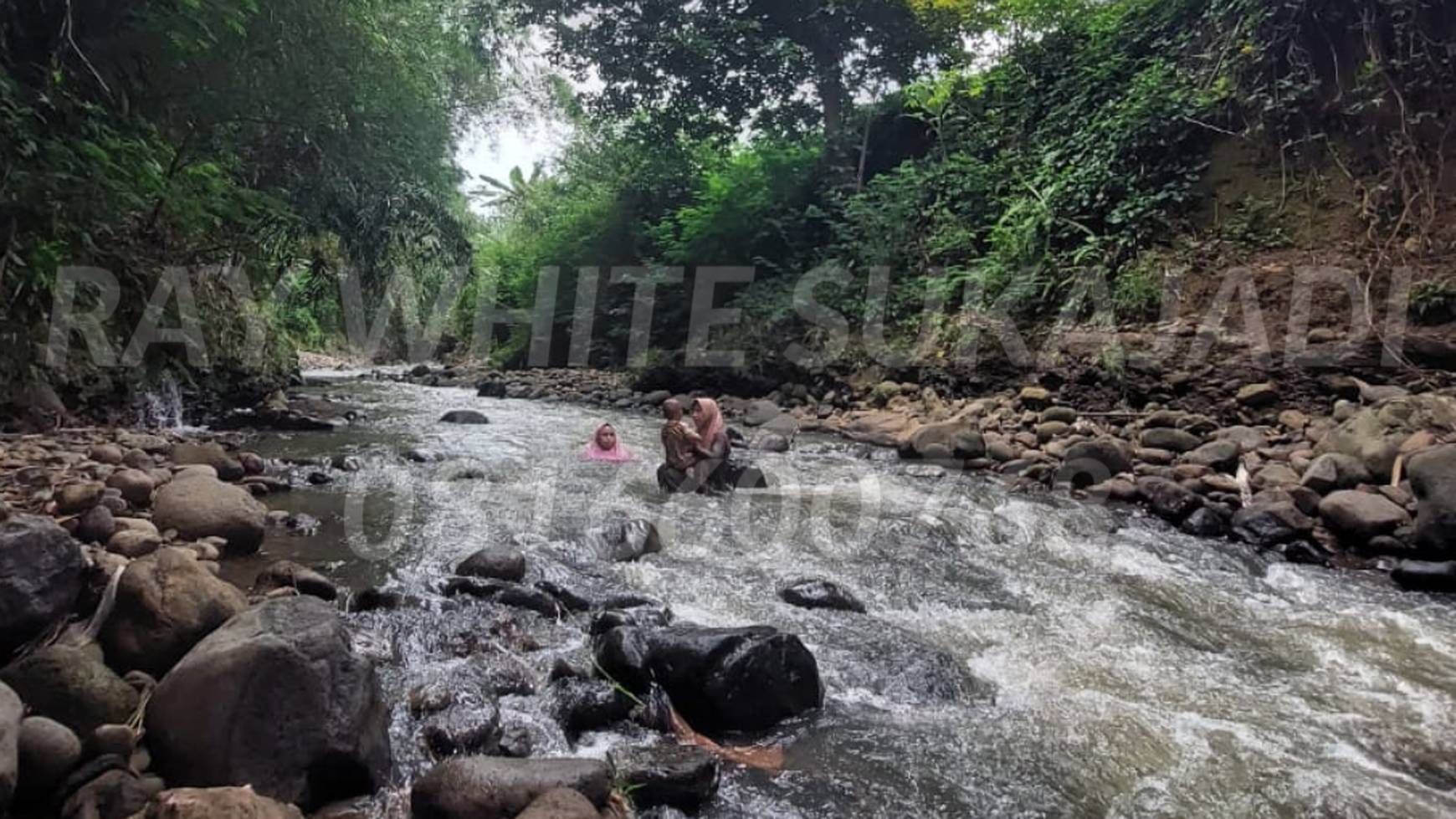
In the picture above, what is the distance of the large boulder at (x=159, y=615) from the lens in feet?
8.29

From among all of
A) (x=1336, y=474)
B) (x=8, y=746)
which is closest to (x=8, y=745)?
(x=8, y=746)

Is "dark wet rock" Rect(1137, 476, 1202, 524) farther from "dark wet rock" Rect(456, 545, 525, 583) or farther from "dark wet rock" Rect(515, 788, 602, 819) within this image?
"dark wet rock" Rect(515, 788, 602, 819)

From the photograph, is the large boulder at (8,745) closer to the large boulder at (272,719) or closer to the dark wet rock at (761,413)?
the large boulder at (272,719)

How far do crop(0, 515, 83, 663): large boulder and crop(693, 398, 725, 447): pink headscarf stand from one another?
434cm

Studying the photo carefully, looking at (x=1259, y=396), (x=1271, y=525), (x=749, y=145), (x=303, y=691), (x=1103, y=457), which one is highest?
(x=749, y=145)

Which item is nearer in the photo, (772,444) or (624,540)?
(624,540)

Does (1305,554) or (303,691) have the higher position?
(1305,554)

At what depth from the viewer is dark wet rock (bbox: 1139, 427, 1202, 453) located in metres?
6.56

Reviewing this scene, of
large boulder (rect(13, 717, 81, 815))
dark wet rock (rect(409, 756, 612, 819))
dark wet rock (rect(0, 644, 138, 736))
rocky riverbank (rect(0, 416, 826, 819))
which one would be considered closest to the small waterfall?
Answer: rocky riverbank (rect(0, 416, 826, 819))

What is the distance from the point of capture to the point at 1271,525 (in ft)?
16.4

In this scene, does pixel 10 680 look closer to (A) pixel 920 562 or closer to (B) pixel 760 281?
(A) pixel 920 562

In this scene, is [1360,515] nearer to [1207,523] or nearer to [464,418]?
[1207,523]

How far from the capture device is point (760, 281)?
14602 millimetres

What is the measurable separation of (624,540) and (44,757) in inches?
114
